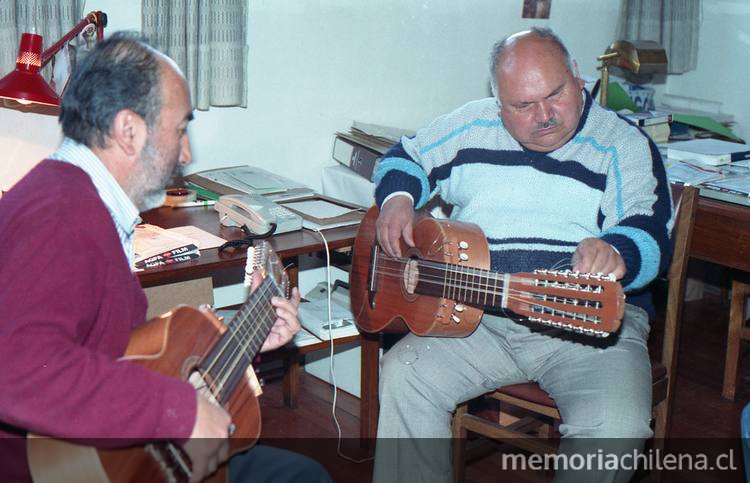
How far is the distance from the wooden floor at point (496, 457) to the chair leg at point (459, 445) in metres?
0.26

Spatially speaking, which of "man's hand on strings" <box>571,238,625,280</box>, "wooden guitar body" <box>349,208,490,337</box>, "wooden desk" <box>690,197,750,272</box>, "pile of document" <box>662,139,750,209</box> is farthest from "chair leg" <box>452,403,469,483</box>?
"pile of document" <box>662,139,750,209</box>

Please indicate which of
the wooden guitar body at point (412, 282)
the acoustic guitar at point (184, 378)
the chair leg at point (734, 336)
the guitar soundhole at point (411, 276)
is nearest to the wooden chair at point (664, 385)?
the wooden guitar body at point (412, 282)

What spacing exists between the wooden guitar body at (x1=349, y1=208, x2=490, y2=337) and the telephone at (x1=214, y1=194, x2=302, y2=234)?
0.68ft

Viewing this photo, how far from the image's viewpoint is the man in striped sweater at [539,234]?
→ 2102 mm

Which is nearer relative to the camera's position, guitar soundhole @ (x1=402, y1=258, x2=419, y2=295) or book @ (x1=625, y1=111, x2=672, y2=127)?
guitar soundhole @ (x1=402, y1=258, x2=419, y2=295)

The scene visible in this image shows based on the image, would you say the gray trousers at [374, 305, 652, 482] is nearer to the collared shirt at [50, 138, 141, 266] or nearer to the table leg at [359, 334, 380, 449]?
the table leg at [359, 334, 380, 449]

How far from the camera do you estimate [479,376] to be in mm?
2225

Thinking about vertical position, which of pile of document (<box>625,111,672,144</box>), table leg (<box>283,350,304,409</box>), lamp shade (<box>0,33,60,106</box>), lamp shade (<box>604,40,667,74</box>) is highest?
lamp shade (<box>604,40,667,74</box>)

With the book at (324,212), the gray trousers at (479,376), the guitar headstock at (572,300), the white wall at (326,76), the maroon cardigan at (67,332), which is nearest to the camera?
the maroon cardigan at (67,332)

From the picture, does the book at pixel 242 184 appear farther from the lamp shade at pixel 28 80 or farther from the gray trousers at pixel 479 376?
the gray trousers at pixel 479 376

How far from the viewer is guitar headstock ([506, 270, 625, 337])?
179 cm

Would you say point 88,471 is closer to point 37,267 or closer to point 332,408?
point 37,267

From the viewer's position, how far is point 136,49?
143cm

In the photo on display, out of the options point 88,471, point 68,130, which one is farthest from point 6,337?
point 68,130
